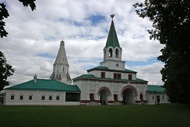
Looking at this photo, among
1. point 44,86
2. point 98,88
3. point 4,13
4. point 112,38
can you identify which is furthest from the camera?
point 112,38

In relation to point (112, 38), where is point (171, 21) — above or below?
below

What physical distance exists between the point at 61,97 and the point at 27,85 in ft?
26.8

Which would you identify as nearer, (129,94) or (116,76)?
(116,76)

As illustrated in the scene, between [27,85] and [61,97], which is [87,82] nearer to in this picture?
[61,97]

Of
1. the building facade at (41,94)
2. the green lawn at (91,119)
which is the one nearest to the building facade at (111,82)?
the building facade at (41,94)

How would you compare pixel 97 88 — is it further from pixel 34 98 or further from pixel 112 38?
pixel 112 38

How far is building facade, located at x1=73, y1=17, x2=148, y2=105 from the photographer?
5097 centimetres

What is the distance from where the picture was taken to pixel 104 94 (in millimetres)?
55375

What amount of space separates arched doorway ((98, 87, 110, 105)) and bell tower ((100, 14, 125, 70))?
6.26m

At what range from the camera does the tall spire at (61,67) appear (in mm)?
78625

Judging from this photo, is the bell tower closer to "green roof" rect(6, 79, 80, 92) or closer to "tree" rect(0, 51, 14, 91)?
"green roof" rect(6, 79, 80, 92)

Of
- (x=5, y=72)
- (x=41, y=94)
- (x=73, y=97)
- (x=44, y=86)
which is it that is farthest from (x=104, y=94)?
(x=5, y=72)

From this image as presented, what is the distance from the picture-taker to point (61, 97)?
159ft

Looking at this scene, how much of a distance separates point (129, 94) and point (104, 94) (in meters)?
7.97
